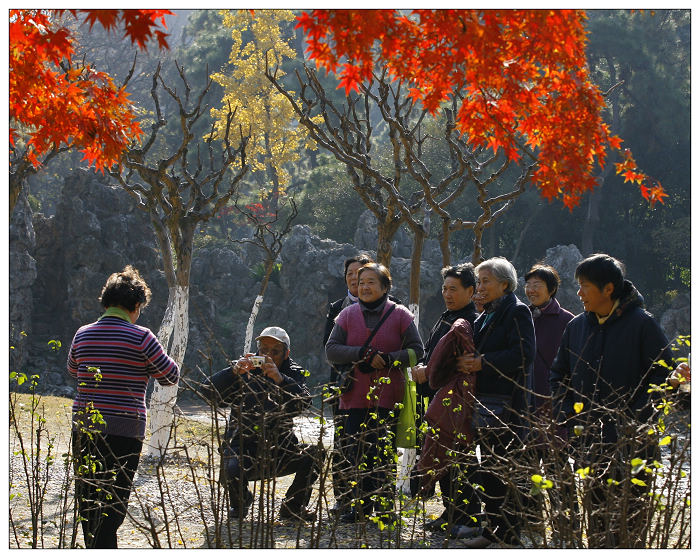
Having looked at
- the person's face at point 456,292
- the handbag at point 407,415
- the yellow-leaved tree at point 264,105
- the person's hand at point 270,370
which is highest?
the yellow-leaved tree at point 264,105

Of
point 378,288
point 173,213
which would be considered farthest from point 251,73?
point 378,288

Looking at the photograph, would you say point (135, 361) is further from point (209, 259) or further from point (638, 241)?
point (638, 241)

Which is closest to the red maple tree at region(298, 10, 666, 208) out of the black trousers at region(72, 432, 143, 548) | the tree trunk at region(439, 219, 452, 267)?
the black trousers at region(72, 432, 143, 548)

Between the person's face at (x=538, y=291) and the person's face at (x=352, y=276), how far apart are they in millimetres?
1137

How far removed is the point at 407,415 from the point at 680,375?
1.82m

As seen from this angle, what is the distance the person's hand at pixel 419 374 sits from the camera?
446 cm

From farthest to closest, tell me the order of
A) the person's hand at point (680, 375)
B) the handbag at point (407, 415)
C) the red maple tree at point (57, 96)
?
the handbag at point (407, 415), the red maple tree at point (57, 96), the person's hand at point (680, 375)

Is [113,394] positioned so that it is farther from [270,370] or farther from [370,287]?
[370,287]

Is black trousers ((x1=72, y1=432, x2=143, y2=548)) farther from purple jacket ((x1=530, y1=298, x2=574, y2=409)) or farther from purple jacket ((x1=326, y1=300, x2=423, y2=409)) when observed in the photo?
purple jacket ((x1=530, y1=298, x2=574, y2=409))

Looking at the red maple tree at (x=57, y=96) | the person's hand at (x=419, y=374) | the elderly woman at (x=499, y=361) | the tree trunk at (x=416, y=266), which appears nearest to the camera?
the red maple tree at (x=57, y=96)

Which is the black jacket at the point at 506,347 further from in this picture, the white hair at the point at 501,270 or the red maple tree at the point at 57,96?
the red maple tree at the point at 57,96

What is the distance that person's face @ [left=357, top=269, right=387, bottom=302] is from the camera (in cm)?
467

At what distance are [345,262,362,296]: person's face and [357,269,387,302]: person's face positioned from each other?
0.54 m

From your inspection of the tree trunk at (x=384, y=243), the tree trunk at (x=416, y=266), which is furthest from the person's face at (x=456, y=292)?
the tree trunk at (x=384, y=243)
